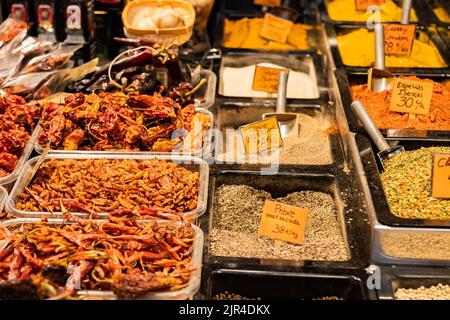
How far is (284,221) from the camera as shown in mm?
1908

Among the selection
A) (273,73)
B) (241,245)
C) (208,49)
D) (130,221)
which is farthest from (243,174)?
(208,49)

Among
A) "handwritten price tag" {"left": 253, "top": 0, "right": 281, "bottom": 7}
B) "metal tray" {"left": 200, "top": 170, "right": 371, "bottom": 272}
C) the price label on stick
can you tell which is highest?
the price label on stick

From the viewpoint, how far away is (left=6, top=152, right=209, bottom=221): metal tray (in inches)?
76.3

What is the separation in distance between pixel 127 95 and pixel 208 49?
34.2 inches

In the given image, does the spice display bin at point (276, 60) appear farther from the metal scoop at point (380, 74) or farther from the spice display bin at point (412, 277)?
the spice display bin at point (412, 277)

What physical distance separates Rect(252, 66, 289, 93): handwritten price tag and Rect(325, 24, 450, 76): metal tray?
12.8 inches

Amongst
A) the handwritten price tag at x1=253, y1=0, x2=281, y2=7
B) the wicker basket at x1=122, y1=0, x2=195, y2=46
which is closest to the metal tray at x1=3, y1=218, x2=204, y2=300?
the wicker basket at x1=122, y1=0, x2=195, y2=46

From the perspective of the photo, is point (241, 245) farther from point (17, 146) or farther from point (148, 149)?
point (17, 146)

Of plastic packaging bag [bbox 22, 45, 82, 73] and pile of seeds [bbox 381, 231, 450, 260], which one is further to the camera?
plastic packaging bag [bbox 22, 45, 82, 73]

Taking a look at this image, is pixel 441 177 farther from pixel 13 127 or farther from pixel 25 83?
pixel 25 83

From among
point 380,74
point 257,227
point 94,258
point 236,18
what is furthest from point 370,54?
point 94,258

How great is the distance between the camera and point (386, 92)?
2.53m

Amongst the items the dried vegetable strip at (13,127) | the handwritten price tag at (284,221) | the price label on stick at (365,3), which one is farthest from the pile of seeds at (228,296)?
the price label on stick at (365,3)

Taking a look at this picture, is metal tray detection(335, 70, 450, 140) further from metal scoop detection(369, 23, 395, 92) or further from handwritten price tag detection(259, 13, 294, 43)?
handwritten price tag detection(259, 13, 294, 43)
